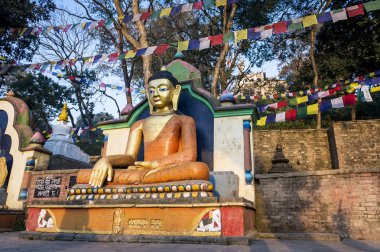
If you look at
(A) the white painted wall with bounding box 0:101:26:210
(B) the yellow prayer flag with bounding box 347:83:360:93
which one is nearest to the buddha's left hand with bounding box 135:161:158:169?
(A) the white painted wall with bounding box 0:101:26:210

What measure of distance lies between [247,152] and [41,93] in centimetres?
1805

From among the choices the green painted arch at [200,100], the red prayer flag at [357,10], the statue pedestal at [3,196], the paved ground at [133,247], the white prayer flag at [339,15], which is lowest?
the paved ground at [133,247]

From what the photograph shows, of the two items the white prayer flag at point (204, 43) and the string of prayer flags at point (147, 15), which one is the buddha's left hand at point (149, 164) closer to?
the white prayer flag at point (204, 43)

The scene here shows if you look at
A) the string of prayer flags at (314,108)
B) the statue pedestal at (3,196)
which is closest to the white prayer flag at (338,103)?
the string of prayer flags at (314,108)

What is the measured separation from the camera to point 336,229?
17.8 ft

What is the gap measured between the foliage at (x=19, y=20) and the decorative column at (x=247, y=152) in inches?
399

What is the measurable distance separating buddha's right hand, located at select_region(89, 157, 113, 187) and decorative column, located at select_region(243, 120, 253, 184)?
2312 mm

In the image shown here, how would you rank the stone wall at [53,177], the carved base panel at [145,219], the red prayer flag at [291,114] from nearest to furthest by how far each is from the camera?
the carved base panel at [145,219] < the stone wall at [53,177] < the red prayer flag at [291,114]

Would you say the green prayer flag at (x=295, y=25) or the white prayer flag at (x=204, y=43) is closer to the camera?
the green prayer flag at (x=295, y=25)

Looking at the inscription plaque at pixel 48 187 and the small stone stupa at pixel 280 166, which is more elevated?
the small stone stupa at pixel 280 166

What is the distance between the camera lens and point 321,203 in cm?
573

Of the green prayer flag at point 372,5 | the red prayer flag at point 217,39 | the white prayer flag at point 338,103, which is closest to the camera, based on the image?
the green prayer flag at point 372,5

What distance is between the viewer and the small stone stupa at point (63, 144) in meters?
9.26

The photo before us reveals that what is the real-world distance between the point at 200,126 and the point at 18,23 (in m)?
9.46
